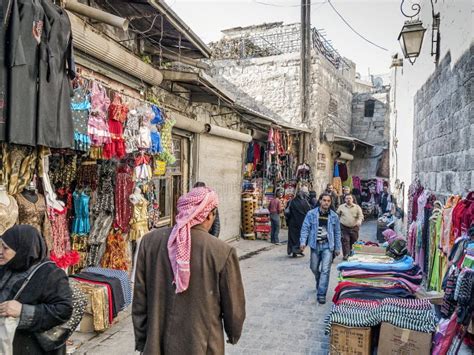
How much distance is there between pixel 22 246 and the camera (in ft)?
8.07

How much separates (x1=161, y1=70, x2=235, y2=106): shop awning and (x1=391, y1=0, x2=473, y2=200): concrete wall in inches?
149

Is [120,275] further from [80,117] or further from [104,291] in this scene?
[80,117]

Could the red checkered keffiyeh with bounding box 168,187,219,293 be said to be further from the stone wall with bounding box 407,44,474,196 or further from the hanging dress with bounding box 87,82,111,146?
the stone wall with bounding box 407,44,474,196

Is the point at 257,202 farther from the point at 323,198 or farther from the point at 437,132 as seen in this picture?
the point at 437,132

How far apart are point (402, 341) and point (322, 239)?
290 cm

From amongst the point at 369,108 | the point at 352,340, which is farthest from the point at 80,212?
the point at 369,108

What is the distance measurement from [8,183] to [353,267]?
150 inches

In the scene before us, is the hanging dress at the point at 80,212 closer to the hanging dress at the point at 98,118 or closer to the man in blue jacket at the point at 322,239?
the hanging dress at the point at 98,118

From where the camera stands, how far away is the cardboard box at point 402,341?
3273 millimetres

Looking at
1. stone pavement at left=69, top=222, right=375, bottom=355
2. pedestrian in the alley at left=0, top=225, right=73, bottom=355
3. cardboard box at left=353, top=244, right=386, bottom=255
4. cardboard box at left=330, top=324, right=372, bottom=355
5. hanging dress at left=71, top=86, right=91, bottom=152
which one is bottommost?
stone pavement at left=69, top=222, right=375, bottom=355

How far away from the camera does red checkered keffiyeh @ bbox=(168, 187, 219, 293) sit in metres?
2.33

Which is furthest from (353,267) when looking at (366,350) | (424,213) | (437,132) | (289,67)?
(289,67)

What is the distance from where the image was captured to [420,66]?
7457 mm

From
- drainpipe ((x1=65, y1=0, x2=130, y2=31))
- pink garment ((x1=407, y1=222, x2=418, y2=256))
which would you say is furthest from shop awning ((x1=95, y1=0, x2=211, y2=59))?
pink garment ((x1=407, y1=222, x2=418, y2=256))
